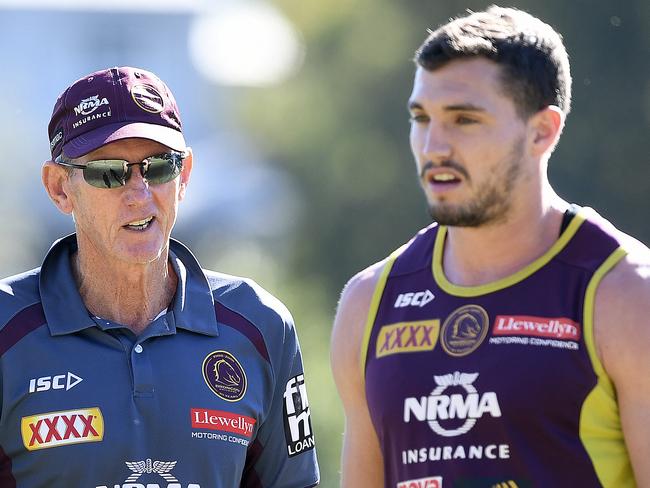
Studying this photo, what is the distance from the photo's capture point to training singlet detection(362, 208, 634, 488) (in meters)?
4.09

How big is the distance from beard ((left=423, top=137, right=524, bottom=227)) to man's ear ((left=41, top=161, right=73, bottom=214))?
1321 mm

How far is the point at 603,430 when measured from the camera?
4090mm

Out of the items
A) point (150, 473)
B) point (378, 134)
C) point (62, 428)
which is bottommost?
point (150, 473)

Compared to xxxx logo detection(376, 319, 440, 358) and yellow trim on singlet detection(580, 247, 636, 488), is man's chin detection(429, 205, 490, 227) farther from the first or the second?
yellow trim on singlet detection(580, 247, 636, 488)

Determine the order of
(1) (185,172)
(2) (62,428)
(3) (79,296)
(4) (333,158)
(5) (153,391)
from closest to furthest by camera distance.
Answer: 1. (2) (62,428)
2. (5) (153,391)
3. (3) (79,296)
4. (1) (185,172)
5. (4) (333,158)

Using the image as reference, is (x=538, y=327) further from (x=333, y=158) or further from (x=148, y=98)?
(x=333, y=158)

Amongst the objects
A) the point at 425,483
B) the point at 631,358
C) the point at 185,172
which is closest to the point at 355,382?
the point at 425,483

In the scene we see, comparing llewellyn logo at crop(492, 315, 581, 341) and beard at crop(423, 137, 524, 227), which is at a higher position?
beard at crop(423, 137, 524, 227)

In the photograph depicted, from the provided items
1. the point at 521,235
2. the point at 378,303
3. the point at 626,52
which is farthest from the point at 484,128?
the point at 626,52

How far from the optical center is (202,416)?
15.7ft

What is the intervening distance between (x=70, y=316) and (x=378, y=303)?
3.11 ft

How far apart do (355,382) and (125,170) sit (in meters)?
0.99

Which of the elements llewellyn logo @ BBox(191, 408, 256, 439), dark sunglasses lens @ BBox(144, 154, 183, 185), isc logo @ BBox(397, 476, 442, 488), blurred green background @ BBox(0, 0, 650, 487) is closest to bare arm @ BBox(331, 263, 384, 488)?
isc logo @ BBox(397, 476, 442, 488)

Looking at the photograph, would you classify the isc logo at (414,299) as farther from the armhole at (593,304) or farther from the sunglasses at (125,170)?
the sunglasses at (125,170)
